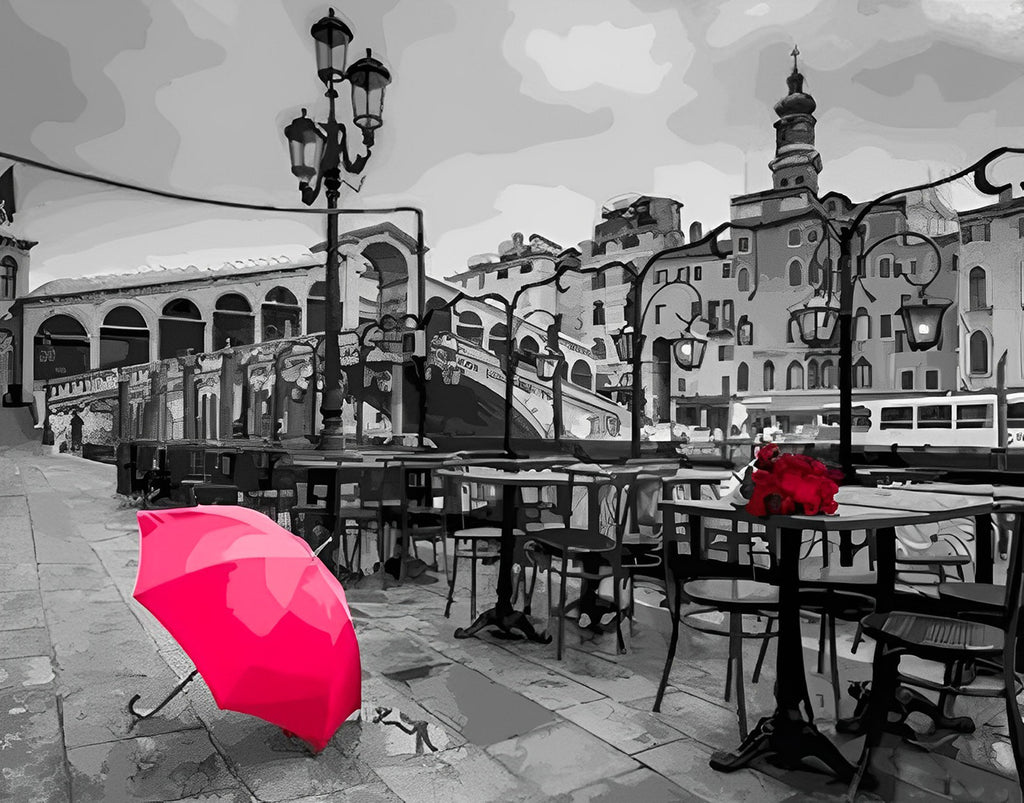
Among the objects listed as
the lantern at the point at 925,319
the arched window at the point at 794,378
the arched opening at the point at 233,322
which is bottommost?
the arched window at the point at 794,378

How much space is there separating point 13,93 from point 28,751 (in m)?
6.08

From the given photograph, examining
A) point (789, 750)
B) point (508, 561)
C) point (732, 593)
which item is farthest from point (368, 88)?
point (789, 750)

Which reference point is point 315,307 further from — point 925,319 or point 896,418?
point 896,418

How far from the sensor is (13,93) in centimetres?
638

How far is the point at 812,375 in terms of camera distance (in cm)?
781

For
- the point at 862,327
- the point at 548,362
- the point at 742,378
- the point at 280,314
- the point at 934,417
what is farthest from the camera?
the point at 934,417

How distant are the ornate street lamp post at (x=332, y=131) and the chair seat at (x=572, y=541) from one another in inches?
129

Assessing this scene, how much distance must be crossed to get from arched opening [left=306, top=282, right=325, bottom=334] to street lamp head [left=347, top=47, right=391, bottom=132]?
313cm

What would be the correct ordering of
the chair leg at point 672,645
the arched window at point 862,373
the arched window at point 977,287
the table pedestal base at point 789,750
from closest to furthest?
the table pedestal base at point 789,750 < the chair leg at point 672,645 < the arched window at point 977,287 < the arched window at point 862,373

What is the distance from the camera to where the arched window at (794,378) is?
25.1 feet

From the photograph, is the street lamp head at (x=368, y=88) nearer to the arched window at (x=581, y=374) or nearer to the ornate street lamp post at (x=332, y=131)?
the ornate street lamp post at (x=332, y=131)

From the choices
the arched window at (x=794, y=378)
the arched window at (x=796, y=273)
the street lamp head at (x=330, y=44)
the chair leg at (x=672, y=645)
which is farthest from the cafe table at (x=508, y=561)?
the arched window at (x=794, y=378)

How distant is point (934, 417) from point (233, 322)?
865 cm

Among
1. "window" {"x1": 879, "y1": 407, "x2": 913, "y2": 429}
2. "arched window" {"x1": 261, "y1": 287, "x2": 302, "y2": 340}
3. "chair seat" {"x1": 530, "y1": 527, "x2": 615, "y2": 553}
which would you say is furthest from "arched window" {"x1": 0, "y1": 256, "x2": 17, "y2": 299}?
"window" {"x1": 879, "y1": 407, "x2": 913, "y2": 429}
